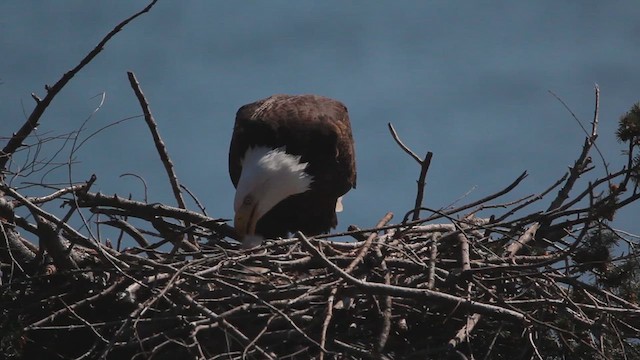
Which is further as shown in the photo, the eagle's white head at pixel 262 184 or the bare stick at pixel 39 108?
the eagle's white head at pixel 262 184

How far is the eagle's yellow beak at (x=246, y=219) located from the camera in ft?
18.8

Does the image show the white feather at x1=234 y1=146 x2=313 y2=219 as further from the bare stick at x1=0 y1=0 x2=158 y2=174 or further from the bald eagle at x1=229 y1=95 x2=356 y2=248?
the bare stick at x1=0 y1=0 x2=158 y2=174

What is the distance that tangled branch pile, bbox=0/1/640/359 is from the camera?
4.20 metres

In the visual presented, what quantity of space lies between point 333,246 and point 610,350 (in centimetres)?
140

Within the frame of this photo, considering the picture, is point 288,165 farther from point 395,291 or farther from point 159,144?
point 395,291

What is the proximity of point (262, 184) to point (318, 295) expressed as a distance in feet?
5.48

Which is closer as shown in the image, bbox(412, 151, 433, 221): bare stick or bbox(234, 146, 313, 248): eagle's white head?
bbox(412, 151, 433, 221): bare stick

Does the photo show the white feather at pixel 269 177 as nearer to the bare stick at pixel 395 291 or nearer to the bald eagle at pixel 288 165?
the bald eagle at pixel 288 165

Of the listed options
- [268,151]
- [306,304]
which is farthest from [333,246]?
[268,151]

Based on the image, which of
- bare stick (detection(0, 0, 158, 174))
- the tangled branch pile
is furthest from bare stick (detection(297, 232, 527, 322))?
bare stick (detection(0, 0, 158, 174))

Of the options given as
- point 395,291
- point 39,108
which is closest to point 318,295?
point 395,291

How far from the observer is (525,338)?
4.46 m

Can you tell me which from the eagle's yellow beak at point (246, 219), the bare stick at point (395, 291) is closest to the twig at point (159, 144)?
the eagle's yellow beak at point (246, 219)

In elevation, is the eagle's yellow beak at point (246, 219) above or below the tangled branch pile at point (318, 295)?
above
